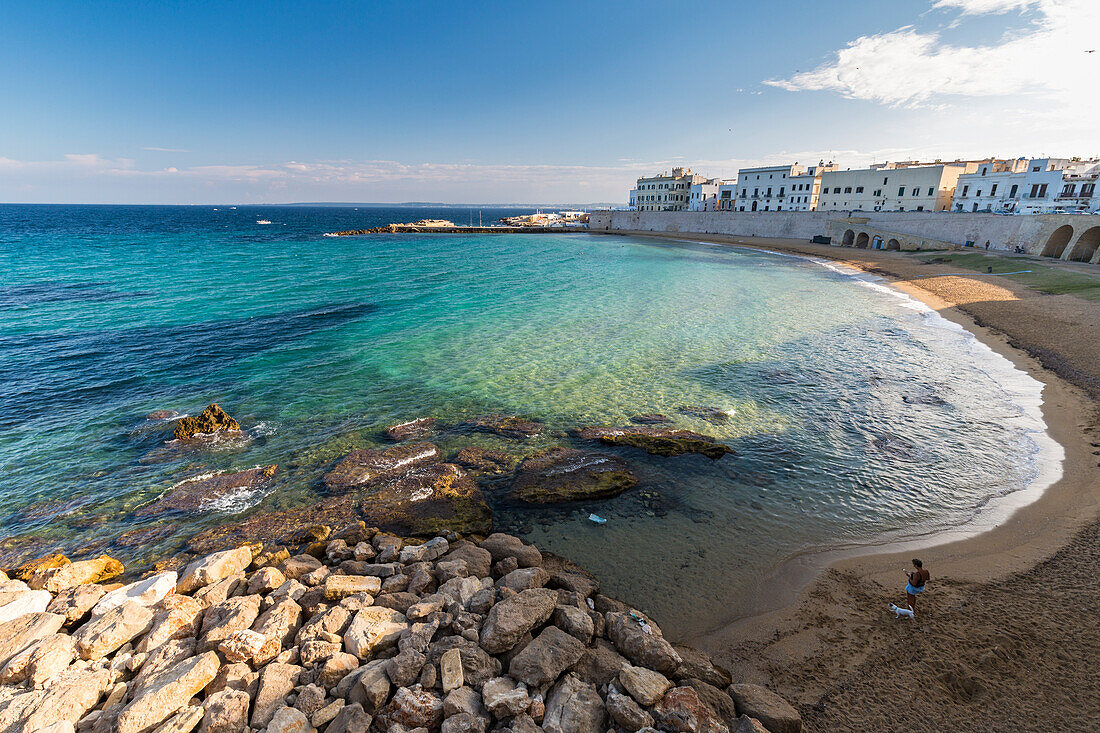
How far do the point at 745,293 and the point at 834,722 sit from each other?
40.9m

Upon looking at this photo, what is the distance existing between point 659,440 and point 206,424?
16334mm

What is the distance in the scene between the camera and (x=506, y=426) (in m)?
17.4

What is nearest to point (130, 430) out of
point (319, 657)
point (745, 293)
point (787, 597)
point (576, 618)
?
point (319, 657)

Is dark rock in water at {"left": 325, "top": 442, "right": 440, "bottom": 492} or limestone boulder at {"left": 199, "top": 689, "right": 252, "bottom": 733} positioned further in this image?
dark rock in water at {"left": 325, "top": 442, "right": 440, "bottom": 492}

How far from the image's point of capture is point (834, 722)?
7.11 metres

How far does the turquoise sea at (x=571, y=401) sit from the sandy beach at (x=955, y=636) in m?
0.94

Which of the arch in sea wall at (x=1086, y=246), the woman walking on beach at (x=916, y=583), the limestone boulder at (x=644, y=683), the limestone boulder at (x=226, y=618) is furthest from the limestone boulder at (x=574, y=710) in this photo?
the arch in sea wall at (x=1086, y=246)

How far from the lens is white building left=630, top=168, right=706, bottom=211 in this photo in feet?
395

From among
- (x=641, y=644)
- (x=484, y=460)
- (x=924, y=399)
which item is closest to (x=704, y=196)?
(x=924, y=399)

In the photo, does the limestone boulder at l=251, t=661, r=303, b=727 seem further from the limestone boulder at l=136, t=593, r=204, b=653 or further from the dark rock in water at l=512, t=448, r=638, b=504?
the dark rock in water at l=512, t=448, r=638, b=504

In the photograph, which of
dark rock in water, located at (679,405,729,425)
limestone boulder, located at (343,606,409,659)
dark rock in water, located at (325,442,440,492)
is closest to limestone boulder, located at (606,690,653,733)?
limestone boulder, located at (343,606,409,659)

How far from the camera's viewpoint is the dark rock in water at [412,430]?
1666cm

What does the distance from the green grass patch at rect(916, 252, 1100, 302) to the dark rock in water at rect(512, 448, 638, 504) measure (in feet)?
133

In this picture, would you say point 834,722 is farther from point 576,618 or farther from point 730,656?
point 576,618
